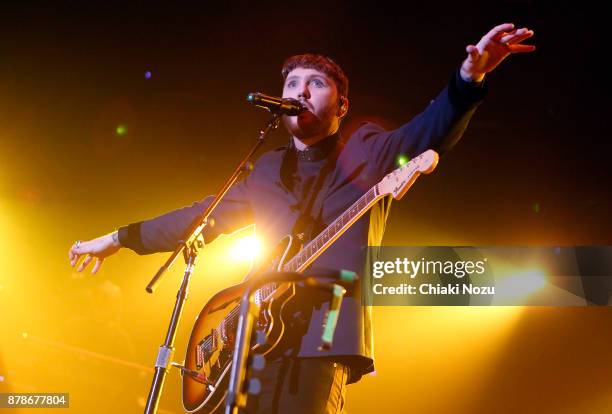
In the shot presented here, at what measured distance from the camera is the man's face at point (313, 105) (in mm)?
2904

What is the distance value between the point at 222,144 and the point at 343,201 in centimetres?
314

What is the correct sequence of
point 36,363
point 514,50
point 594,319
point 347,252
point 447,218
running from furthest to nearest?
A: point 447,218 → point 594,319 → point 36,363 → point 347,252 → point 514,50

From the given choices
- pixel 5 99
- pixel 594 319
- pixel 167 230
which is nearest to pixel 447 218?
pixel 594 319

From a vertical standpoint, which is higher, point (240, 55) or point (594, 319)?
point (240, 55)

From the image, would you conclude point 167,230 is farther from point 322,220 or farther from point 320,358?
point 320,358

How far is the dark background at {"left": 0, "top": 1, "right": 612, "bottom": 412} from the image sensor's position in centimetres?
509

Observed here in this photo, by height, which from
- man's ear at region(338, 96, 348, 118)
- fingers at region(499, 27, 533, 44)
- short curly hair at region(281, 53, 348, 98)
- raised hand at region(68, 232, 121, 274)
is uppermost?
short curly hair at region(281, 53, 348, 98)

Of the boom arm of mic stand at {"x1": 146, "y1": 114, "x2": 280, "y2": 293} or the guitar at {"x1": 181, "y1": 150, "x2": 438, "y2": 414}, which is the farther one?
the boom arm of mic stand at {"x1": 146, "y1": 114, "x2": 280, "y2": 293}

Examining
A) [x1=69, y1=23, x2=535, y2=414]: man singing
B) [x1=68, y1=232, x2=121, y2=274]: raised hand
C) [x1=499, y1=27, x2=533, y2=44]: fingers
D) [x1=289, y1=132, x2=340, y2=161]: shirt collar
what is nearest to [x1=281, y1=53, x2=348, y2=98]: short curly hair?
[x1=69, y1=23, x2=535, y2=414]: man singing

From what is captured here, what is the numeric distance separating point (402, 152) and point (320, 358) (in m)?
0.91

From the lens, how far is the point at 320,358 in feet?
7.63

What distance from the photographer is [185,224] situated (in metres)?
3.34

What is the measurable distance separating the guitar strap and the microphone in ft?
0.88

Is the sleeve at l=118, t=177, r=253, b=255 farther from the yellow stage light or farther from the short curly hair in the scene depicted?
the yellow stage light
